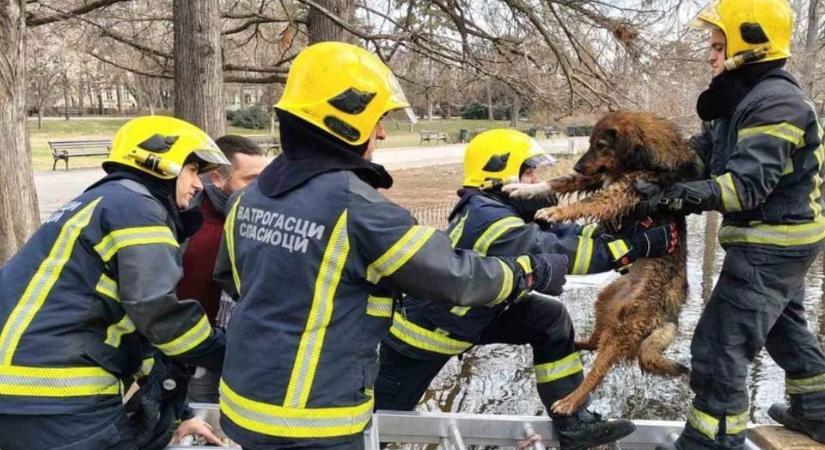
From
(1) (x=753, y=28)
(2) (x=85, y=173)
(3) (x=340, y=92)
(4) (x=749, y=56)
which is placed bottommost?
(2) (x=85, y=173)

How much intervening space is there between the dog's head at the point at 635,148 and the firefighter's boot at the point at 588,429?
46.6 inches

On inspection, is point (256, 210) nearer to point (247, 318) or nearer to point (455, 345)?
point (247, 318)

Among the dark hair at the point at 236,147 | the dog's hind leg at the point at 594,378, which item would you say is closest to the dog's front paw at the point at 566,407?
the dog's hind leg at the point at 594,378

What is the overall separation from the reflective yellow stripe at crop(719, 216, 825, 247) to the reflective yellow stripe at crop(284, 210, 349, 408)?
2008 millimetres

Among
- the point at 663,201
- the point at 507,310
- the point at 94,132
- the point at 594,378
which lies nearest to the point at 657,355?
the point at 594,378

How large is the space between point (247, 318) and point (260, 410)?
0.32m

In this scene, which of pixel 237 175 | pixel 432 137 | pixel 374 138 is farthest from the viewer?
pixel 432 137

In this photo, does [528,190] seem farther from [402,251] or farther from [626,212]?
[402,251]

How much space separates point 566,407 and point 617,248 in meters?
0.81

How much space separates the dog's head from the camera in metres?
3.37

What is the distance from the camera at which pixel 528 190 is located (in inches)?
139

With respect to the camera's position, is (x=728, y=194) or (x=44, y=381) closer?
(x=44, y=381)

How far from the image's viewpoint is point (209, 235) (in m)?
3.98

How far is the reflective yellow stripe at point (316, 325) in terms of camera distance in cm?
242
